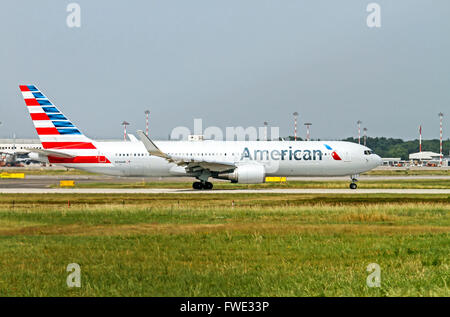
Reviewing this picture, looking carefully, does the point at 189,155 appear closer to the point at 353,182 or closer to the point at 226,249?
the point at 353,182

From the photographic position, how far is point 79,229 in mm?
23281

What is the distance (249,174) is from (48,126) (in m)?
19.2

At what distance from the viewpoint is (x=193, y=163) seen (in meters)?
48.6

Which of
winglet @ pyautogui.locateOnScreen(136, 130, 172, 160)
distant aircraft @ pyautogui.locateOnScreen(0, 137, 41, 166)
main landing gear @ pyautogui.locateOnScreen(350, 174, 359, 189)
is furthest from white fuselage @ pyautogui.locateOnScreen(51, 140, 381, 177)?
distant aircraft @ pyautogui.locateOnScreen(0, 137, 41, 166)

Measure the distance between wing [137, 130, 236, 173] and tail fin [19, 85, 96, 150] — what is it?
23.1 ft

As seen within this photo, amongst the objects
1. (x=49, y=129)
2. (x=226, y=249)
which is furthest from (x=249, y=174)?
(x=226, y=249)

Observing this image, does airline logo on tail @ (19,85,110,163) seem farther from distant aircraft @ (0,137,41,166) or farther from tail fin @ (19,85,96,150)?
distant aircraft @ (0,137,41,166)

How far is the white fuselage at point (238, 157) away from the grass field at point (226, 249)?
60.4ft

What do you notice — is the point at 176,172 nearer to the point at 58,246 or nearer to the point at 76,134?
the point at 76,134

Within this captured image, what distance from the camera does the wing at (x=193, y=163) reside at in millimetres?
46938

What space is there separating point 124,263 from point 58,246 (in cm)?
399

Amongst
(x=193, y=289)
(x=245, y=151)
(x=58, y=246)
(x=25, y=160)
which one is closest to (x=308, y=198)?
(x=245, y=151)

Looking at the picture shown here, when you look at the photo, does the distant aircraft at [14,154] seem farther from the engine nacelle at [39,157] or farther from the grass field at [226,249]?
the grass field at [226,249]

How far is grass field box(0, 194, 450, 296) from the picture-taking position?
12.8m
